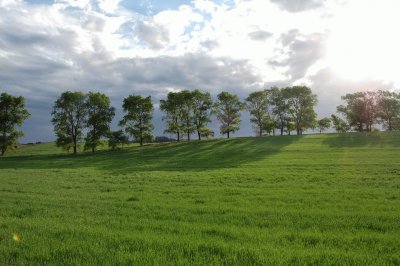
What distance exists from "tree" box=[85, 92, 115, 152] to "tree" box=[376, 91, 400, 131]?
216 feet

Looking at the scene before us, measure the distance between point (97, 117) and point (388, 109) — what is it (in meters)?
70.6

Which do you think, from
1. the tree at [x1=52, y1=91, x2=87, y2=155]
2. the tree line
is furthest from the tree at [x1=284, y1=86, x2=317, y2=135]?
the tree at [x1=52, y1=91, x2=87, y2=155]

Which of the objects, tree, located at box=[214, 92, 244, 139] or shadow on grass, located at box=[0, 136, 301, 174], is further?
tree, located at box=[214, 92, 244, 139]

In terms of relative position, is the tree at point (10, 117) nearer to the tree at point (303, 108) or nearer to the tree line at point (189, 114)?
the tree line at point (189, 114)

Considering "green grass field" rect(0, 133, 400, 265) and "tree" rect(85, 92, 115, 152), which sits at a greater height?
"tree" rect(85, 92, 115, 152)

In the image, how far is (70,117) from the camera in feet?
251

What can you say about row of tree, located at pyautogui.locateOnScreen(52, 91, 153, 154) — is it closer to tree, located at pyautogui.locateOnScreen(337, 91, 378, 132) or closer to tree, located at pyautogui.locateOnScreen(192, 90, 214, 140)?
tree, located at pyautogui.locateOnScreen(192, 90, 214, 140)

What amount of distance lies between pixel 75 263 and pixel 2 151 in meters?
75.9

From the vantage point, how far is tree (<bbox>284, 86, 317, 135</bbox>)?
92438mm

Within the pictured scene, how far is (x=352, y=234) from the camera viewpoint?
9.72 metres

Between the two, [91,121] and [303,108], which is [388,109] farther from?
[91,121]

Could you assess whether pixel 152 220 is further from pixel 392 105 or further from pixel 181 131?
pixel 392 105

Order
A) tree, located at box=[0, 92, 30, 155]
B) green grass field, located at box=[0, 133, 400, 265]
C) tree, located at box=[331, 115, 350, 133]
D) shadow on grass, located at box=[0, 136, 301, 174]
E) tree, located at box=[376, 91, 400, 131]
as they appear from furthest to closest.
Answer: tree, located at box=[331, 115, 350, 133], tree, located at box=[376, 91, 400, 131], tree, located at box=[0, 92, 30, 155], shadow on grass, located at box=[0, 136, 301, 174], green grass field, located at box=[0, 133, 400, 265]

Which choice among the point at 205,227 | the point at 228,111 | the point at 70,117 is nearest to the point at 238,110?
the point at 228,111
